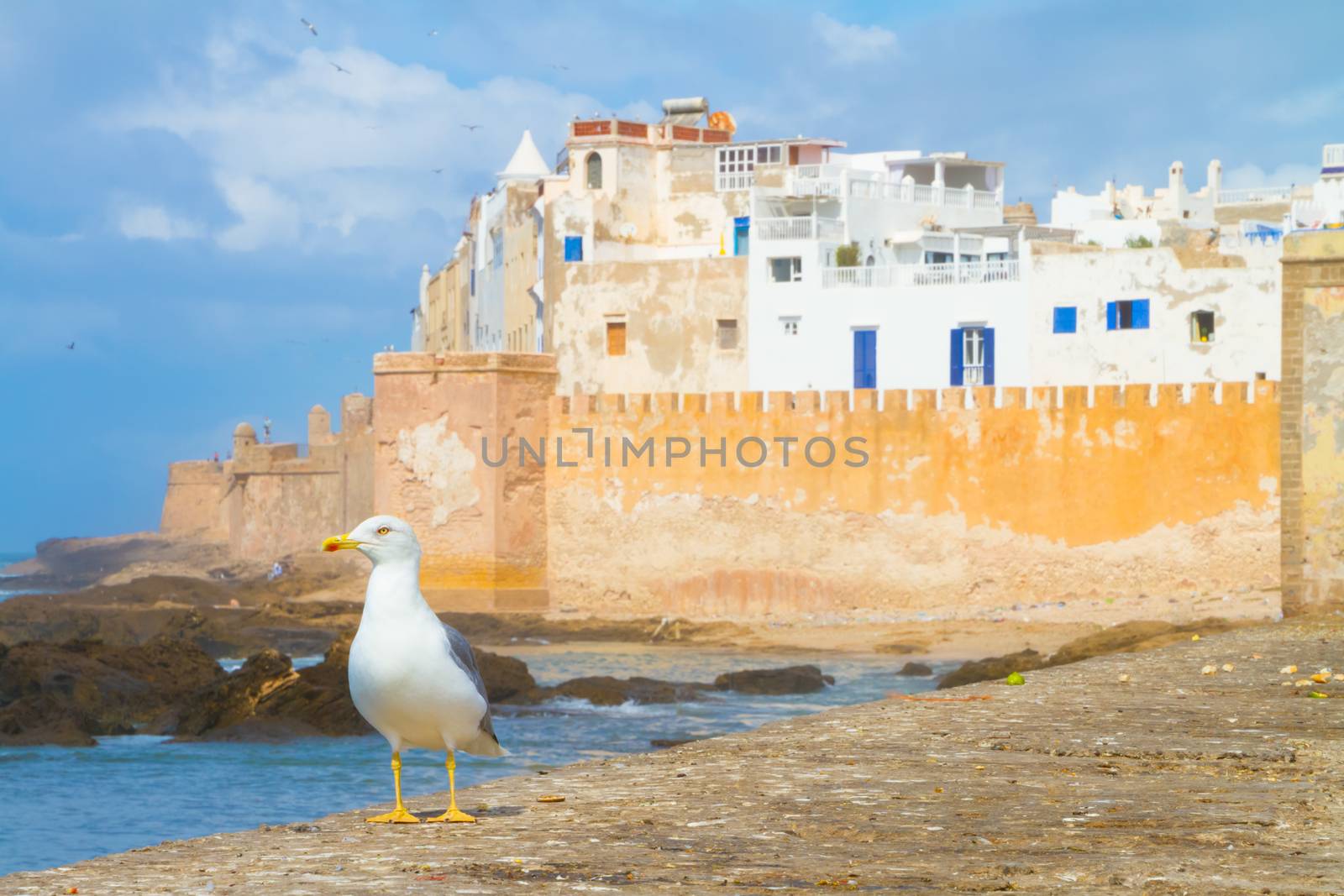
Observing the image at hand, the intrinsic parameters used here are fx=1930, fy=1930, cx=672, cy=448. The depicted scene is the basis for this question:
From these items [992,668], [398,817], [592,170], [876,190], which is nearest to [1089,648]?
[992,668]

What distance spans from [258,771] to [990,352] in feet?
63.9

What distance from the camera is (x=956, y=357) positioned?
1267 inches

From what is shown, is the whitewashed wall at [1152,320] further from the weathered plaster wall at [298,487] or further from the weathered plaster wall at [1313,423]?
the weathered plaster wall at [298,487]

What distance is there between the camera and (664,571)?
25.8 m

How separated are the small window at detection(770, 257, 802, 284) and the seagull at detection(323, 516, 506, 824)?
29.3m

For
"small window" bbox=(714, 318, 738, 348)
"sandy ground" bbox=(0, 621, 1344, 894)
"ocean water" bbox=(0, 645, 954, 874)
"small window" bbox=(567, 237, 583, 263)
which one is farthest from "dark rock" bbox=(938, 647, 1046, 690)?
"small window" bbox=(567, 237, 583, 263)

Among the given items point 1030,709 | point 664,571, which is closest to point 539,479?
point 664,571

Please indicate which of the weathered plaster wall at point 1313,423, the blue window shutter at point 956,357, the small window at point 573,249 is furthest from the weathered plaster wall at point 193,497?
the weathered plaster wall at point 1313,423

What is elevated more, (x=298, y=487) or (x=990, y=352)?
(x=990, y=352)

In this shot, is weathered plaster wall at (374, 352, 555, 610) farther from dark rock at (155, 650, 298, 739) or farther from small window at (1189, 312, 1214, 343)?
small window at (1189, 312, 1214, 343)

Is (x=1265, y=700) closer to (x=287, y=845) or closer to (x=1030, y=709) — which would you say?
(x=1030, y=709)

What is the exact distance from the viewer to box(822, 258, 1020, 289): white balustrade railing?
32312 mm

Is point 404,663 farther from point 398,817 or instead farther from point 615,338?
point 615,338

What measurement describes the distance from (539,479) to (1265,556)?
949 centimetres
